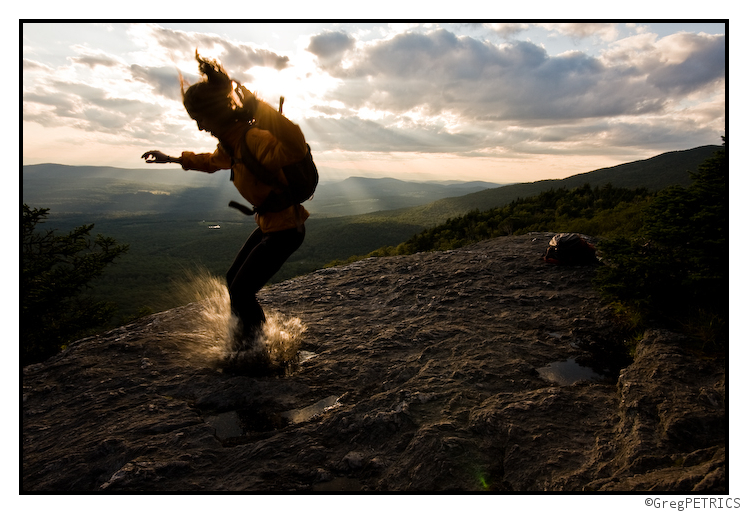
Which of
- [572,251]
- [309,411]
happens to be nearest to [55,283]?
Answer: [309,411]

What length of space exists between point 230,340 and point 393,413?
1918 mm

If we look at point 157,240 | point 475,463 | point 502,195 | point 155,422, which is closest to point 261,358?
point 155,422

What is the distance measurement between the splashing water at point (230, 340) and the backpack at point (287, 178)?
1.19 m

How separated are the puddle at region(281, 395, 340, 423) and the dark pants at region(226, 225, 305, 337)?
1132mm

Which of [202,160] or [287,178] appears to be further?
[202,160]

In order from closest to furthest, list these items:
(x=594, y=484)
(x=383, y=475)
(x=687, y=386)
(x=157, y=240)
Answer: (x=594, y=484) < (x=383, y=475) < (x=687, y=386) < (x=157, y=240)

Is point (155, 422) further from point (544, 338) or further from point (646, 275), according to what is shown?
point (646, 275)

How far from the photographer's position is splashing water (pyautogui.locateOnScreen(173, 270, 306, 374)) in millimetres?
3566

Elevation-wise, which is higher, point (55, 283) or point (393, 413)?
point (55, 283)

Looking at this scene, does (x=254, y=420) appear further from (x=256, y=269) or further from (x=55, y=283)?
(x=55, y=283)

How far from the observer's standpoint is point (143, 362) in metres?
3.60

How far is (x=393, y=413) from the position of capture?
8.58 feet

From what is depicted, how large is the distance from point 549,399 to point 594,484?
75cm

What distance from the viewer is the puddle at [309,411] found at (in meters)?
2.78
